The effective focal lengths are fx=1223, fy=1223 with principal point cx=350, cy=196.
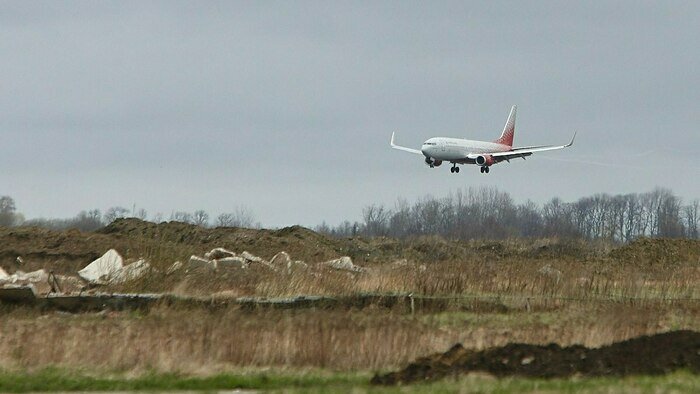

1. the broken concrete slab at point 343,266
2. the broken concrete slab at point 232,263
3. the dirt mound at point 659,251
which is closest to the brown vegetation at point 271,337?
the broken concrete slab at point 232,263

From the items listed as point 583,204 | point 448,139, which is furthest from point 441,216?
point 448,139

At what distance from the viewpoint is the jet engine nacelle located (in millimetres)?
72500

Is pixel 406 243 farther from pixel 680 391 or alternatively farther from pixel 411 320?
pixel 680 391

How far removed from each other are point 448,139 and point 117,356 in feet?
201

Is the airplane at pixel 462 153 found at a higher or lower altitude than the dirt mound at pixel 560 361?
higher

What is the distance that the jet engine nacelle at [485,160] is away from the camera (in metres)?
72.5

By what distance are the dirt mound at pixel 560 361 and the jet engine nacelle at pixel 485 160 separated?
58.0 metres

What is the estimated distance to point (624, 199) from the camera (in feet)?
391

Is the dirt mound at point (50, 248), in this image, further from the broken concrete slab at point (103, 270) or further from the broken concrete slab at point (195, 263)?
the broken concrete slab at point (195, 263)

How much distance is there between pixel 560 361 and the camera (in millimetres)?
13789

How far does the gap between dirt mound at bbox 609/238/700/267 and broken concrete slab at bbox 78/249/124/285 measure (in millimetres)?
23031

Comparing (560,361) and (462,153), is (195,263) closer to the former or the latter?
(560,361)

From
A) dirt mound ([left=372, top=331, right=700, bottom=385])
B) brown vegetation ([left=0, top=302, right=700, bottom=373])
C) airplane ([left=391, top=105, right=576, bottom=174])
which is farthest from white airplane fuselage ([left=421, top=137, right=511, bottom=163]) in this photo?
dirt mound ([left=372, top=331, right=700, bottom=385])

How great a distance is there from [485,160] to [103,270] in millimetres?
45549
